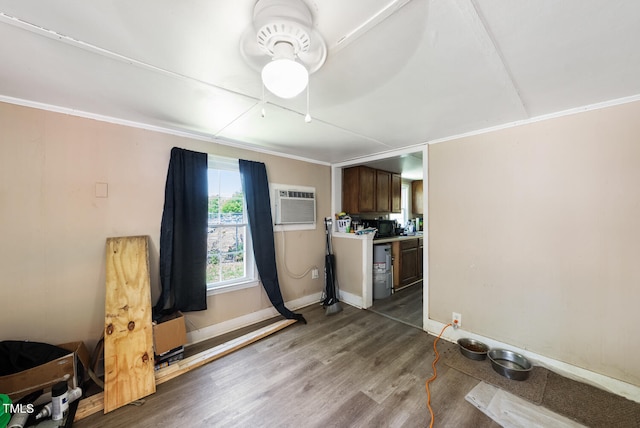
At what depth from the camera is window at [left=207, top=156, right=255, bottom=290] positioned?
2.71 metres

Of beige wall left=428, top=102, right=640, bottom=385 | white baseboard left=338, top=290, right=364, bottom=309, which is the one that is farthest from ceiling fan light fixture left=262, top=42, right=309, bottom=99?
white baseboard left=338, top=290, right=364, bottom=309

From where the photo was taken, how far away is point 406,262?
438 cm

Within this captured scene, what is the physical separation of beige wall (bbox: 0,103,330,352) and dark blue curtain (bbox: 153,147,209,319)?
0.11 m

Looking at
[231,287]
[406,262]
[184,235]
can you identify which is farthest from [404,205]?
[184,235]

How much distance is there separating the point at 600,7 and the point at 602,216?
1612 millimetres

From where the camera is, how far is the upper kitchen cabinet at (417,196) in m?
5.53

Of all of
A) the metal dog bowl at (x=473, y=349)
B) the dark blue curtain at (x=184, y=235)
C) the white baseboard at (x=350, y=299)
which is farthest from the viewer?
the white baseboard at (x=350, y=299)

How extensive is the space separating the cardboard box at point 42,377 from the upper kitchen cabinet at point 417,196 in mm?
5818

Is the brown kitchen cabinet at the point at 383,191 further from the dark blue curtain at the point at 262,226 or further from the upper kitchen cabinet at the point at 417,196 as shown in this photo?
the dark blue curtain at the point at 262,226

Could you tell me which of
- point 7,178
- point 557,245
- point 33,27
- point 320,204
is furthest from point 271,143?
point 557,245

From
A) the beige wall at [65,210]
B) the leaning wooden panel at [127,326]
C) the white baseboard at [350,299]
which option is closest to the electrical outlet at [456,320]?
the white baseboard at [350,299]

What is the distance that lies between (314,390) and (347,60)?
7.44 ft

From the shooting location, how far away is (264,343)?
246cm

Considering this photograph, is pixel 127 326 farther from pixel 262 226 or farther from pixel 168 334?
pixel 262 226
